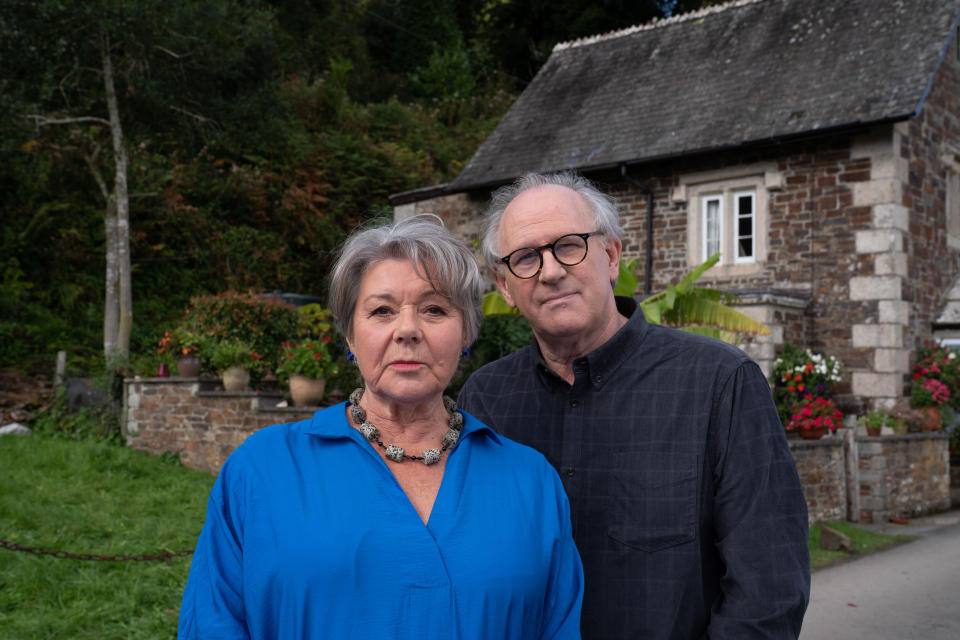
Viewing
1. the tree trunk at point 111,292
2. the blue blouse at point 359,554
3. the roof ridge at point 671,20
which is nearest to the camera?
the blue blouse at point 359,554

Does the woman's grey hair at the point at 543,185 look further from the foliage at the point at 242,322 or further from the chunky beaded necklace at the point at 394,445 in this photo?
the foliage at the point at 242,322

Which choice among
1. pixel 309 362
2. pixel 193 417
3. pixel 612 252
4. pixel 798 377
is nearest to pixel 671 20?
pixel 798 377

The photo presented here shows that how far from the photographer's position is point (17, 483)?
8.80 metres

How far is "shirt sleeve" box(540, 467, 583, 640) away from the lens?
198cm

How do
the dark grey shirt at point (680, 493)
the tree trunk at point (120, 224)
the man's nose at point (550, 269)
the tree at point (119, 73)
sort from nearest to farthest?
the dark grey shirt at point (680, 493), the man's nose at point (550, 269), the tree at point (119, 73), the tree trunk at point (120, 224)

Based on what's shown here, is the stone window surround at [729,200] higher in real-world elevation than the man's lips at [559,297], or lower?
higher

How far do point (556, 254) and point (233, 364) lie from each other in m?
9.62

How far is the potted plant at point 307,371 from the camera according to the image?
10664 millimetres

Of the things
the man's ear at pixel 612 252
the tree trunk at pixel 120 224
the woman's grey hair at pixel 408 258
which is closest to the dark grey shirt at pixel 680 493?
the man's ear at pixel 612 252

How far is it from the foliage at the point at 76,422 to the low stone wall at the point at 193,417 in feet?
1.02

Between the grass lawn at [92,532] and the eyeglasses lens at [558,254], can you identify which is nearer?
the eyeglasses lens at [558,254]

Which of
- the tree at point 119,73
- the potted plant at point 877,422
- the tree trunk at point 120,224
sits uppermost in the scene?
the tree at point 119,73

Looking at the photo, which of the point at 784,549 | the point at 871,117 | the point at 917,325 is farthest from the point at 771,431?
the point at 917,325

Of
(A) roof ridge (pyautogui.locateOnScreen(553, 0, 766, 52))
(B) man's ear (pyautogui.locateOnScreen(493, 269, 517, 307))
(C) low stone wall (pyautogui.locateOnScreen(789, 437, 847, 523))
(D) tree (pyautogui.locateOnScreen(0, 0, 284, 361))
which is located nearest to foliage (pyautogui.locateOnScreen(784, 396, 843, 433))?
(C) low stone wall (pyautogui.locateOnScreen(789, 437, 847, 523))
